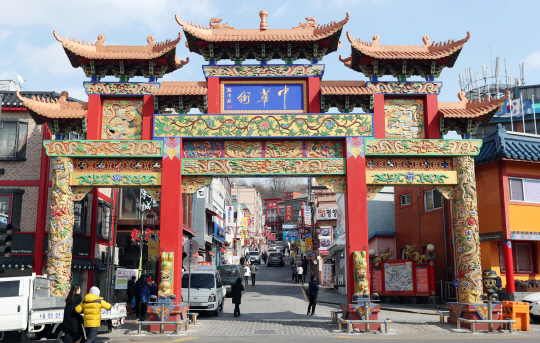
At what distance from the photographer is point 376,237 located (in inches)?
1277

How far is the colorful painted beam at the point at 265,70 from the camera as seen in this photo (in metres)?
18.3

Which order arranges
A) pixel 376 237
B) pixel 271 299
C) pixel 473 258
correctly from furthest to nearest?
pixel 376 237
pixel 271 299
pixel 473 258

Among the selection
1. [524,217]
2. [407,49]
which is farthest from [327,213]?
[407,49]

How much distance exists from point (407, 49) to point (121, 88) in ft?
35.7

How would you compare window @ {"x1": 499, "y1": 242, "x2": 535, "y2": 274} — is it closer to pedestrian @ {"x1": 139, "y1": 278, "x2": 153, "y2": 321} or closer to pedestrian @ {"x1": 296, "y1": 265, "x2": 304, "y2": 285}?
pedestrian @ {"x1": 139, "y1": 278, "x2": 153, "y2": 321}

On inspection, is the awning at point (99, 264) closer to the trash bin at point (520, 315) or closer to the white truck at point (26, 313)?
the white truck at point (26, 313)

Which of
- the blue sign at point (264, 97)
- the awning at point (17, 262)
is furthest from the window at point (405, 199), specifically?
the awning at point (17, 262)

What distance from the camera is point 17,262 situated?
21.0 meters

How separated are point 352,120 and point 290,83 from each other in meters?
2.72

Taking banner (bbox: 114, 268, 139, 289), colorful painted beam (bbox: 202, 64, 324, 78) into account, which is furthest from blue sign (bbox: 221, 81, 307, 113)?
banner (bbox: 114, 268, 139, 289)

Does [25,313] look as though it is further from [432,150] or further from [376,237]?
[376,237]

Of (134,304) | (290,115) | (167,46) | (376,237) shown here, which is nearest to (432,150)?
(290,115)

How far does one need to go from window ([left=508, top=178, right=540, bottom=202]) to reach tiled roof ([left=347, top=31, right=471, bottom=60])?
25.6ft

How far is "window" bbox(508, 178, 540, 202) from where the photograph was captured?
73.7 ft
